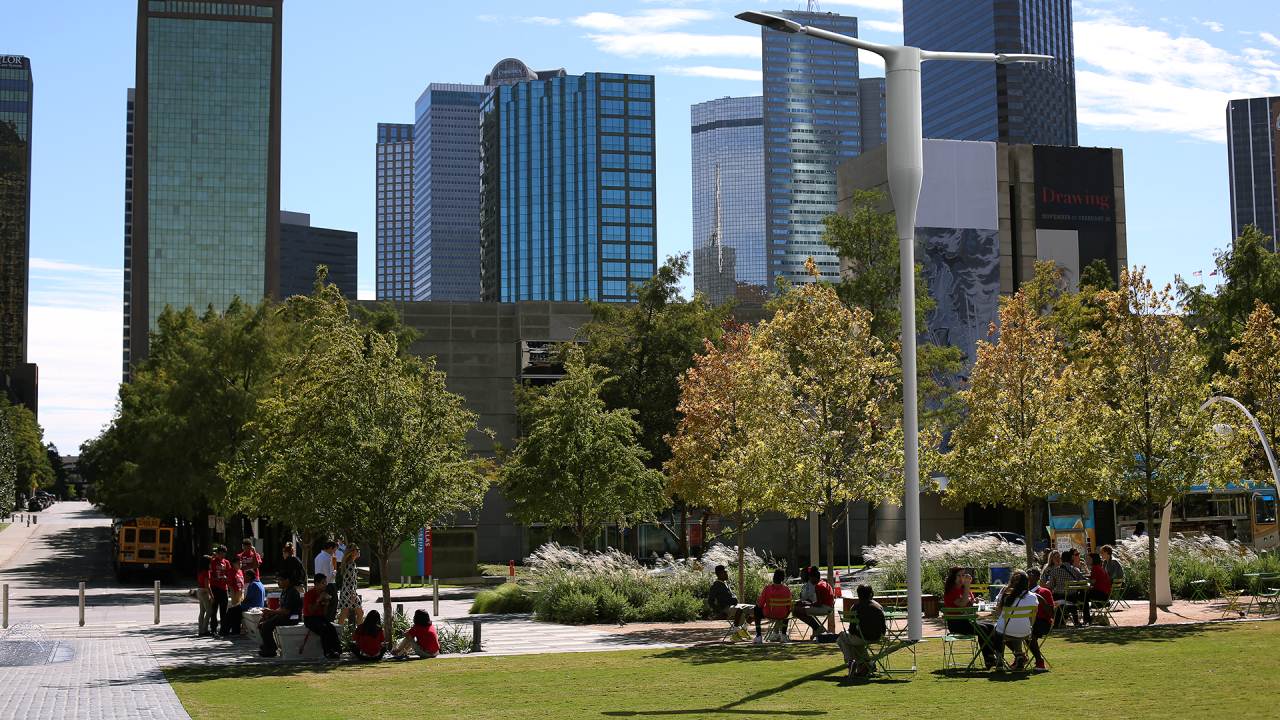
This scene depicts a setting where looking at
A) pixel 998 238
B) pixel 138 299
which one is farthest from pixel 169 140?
pixel 998 238

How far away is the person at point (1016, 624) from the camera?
1705 cm

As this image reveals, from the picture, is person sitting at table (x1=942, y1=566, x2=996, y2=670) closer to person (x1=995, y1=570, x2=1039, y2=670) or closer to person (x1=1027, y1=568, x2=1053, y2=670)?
person (x1=995, y1=570, x2=1039, y2=670)

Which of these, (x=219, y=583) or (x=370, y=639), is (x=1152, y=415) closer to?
(x=370, y=639)

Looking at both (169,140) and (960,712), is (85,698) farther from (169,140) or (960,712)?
(169,140)

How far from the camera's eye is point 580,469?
35.8 m

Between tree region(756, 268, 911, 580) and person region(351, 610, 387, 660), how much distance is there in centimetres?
801

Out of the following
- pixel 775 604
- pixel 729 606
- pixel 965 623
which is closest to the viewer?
pixel 965 623

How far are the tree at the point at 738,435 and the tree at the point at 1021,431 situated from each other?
4.65 m

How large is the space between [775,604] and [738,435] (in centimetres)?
1012

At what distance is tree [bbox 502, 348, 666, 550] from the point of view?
116 ft

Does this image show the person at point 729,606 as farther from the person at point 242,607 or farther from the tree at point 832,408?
the person at point 242,607

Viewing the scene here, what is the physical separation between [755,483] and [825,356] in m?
2.88

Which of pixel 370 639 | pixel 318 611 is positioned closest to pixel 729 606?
pixel 370 639

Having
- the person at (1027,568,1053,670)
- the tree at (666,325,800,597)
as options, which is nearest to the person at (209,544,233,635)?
the tree at (666,325,800,597)
